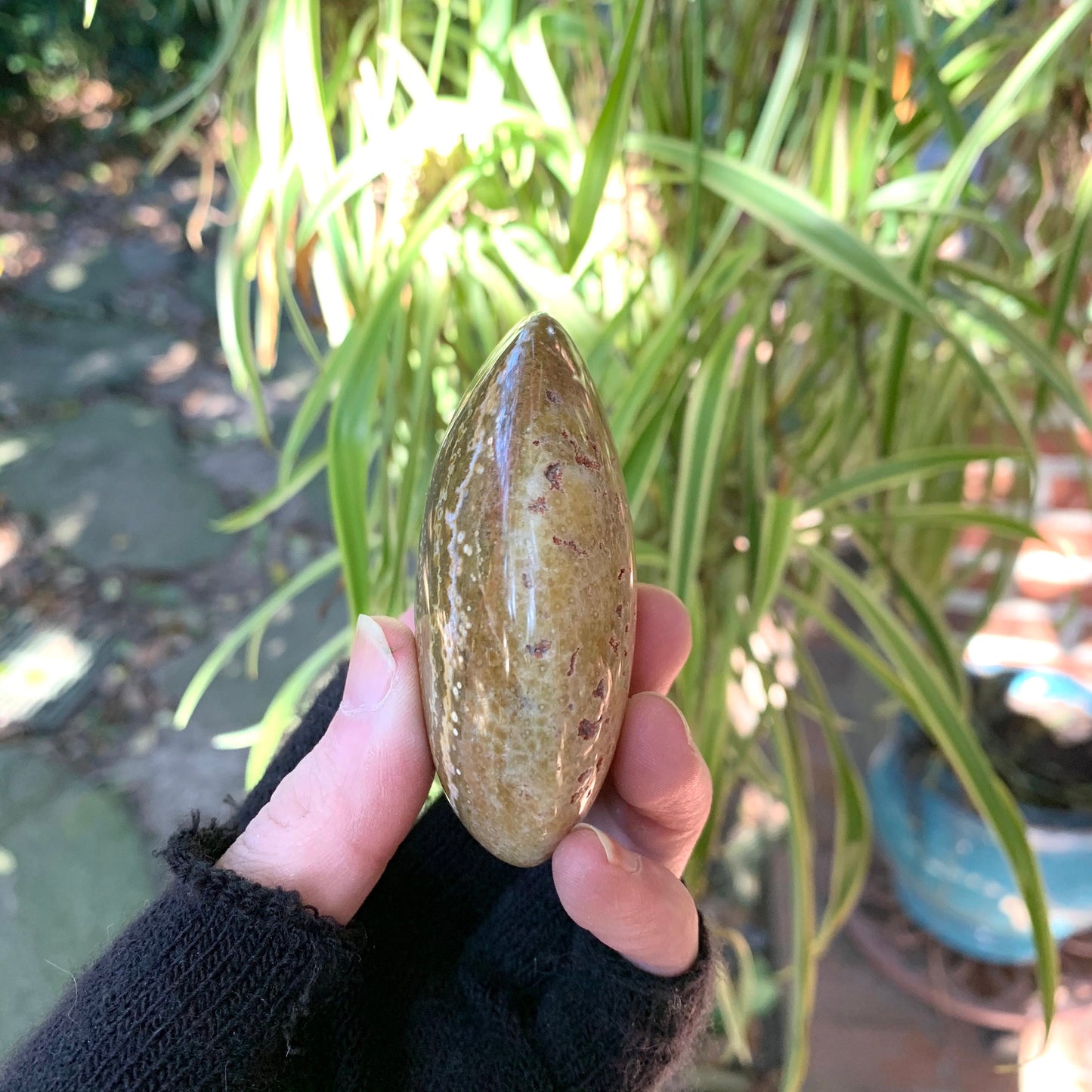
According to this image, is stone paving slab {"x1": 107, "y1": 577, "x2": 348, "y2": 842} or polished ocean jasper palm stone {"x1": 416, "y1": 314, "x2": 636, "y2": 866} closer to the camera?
polished ocean jasper palm stone {"x1": 416, "y1": 314, "x2": 636, "y2": 866}

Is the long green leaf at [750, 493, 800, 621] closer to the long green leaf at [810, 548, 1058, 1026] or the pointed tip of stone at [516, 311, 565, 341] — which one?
the long green leaf at [810, 548, 1058, 1026]

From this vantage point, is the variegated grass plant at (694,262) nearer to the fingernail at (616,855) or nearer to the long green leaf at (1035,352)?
the long green leaf at (1035,352)

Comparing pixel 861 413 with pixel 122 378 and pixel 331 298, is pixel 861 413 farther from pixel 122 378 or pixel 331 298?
pixel 122 378

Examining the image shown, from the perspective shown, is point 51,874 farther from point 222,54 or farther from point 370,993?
point 222,54

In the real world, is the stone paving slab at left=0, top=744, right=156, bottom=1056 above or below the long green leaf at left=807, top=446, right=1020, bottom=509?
below

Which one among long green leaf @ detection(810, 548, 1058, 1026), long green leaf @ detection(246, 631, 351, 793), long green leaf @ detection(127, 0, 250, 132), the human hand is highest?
long green leaf @ detection(127, 0, 250, 132)

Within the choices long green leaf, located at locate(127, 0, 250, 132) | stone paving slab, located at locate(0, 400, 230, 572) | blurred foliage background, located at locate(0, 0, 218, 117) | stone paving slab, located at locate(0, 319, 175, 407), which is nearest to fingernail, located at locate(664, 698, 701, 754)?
long green leaf, located at locate(127, 0, 250, 132)

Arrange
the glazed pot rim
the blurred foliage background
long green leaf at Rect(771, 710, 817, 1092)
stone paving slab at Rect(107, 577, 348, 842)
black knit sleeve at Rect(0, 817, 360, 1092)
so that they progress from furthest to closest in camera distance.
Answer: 1. the blurred foliage background
2. stone paving slab at Rect(107, 577, 348, 842)
3. the glazed pot rim
4. long green leaf at Rect(771, 710, 817, 1092)
5. black knit sleeve at Rect(0, 817, 360, 1092)

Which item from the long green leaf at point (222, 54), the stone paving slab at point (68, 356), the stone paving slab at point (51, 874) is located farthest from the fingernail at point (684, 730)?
the stone paving slab at point (68, 356)
